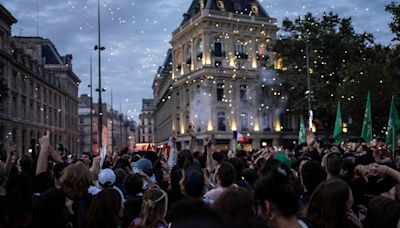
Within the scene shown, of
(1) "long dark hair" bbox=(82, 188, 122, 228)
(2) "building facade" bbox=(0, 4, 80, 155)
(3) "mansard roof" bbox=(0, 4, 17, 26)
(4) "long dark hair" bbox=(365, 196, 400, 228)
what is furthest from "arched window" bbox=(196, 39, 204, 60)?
(4) "long dark hair" bbox=(365, 196, 400, 228)

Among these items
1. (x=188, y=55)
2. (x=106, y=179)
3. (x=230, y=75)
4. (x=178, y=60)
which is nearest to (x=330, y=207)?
(x=106, y=179)

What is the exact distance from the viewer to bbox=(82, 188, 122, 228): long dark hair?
4336 millimetres

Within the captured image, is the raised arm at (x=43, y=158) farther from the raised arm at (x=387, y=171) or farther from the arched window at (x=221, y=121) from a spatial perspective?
the arched window at (x=221, y=121)

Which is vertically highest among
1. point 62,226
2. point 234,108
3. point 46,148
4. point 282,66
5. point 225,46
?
point 225,46

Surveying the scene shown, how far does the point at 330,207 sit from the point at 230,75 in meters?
51.3

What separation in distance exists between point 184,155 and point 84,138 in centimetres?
10724

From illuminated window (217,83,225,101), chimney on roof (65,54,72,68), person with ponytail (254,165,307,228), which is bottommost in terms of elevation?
person with ponytail (254,165,307,228)

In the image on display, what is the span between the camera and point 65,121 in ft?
257

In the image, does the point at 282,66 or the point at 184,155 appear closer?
the point at 184,155

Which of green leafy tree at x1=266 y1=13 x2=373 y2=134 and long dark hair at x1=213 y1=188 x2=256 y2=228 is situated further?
green leafy tree at x1=266 y1=13 x2=373 y2=134

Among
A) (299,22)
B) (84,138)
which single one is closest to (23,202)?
(299,22)

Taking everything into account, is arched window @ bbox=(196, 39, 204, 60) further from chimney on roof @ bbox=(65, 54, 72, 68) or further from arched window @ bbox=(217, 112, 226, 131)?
chimney on roof @ bbox=(65, 54, 72, 68)

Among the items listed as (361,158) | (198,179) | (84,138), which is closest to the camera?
(198,179)

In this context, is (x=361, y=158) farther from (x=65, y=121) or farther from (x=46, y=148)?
(x=65, y=121)
